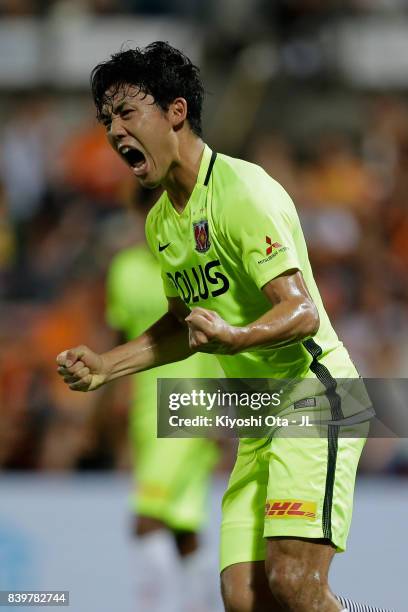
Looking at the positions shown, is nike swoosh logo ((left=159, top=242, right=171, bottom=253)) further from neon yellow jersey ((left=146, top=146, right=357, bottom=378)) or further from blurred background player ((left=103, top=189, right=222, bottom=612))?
blurred background player ((left=103, top=189, right=222, bottom=612))

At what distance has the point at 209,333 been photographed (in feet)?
12.0

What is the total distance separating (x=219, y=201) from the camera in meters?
4.16

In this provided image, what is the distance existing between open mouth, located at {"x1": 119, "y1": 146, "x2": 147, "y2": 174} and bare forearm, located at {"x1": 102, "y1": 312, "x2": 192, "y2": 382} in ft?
2.42

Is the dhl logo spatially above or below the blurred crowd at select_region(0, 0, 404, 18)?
below

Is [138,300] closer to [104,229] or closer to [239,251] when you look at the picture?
[239,251]

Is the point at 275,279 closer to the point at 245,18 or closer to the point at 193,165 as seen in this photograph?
the point at 193,165

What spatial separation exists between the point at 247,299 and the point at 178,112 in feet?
2.19

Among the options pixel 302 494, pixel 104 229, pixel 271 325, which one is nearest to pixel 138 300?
pixel 302 494

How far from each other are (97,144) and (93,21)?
1.79m

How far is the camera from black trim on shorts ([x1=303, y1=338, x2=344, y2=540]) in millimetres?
4125

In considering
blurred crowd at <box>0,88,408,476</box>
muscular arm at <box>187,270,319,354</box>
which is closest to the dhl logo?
muscular arm at <box>187,270,319,354</box>

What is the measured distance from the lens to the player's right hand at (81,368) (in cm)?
430

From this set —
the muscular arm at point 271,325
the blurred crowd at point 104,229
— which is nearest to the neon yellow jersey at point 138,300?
the blurred crowd at point 104,229

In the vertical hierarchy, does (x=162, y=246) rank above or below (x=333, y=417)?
above
